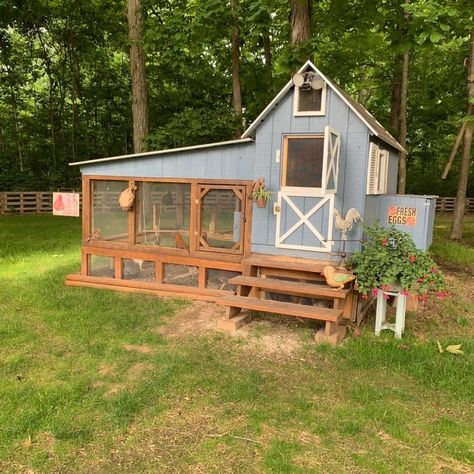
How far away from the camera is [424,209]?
272 inches

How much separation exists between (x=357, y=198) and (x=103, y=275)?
15.8ft

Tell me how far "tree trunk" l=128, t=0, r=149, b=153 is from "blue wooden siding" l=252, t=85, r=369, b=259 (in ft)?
20.0

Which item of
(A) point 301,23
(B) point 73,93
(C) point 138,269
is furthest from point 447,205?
(C) point 138,269

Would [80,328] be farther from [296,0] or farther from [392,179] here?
[296,0]

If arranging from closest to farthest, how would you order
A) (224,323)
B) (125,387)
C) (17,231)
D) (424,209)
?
(125,387), (224,323), (424,209), (17,231)

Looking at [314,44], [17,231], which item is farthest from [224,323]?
[17,231]

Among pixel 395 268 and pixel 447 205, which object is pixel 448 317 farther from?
pixel 447 205

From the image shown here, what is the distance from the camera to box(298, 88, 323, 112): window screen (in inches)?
254

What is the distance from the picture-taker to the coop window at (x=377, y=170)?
21.5 ft

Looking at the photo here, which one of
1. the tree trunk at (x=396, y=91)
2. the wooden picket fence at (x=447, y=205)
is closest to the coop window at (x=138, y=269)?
the tree trunk at (x=396, y=91)

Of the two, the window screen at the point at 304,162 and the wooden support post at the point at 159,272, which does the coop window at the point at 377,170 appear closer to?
the window screen at the point at 304,162

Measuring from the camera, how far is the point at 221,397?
14.4ft

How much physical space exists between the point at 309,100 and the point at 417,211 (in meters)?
2.38

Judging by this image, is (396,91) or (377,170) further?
(396,91)
